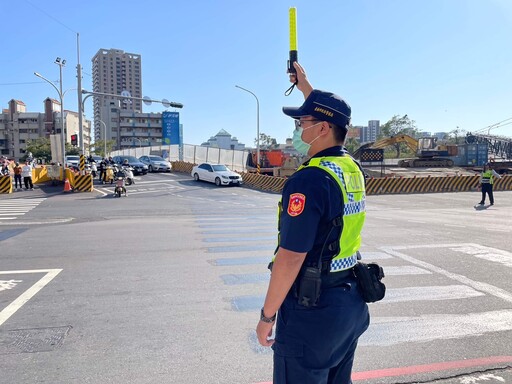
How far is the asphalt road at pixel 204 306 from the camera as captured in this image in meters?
3.40

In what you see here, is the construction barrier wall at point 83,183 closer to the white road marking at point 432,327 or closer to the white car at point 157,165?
the white car at point 157,165

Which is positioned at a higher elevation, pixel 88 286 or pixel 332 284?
pixel 332 284

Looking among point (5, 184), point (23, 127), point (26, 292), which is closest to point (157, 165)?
point (5, 184)

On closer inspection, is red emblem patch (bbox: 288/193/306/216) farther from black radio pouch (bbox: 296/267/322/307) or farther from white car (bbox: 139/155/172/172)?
white car (bbox: 139/155/172/172)

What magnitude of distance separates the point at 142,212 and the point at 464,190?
21.4 meters

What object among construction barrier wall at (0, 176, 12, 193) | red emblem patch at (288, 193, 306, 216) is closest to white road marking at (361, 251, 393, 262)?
red emblem patch at (288, 193, 306, 216)

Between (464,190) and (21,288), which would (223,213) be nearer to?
(21,288)

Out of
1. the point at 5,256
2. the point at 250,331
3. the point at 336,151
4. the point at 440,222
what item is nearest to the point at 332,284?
the point at 336,151

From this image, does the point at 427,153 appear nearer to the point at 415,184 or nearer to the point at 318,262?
the point at 415,184

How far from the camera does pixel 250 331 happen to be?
13.5 ft

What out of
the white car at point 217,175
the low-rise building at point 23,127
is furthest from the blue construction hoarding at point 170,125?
the white car at point 217,175

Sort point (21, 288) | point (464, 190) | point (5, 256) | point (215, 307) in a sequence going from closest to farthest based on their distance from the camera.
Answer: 1. point (215, 307)
2. point (21, 288)
3. point (5, 256)
4. point (464, 190)

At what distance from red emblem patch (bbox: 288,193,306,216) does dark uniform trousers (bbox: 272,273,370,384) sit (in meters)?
0.44

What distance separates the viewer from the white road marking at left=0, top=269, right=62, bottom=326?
4597 millimetres
